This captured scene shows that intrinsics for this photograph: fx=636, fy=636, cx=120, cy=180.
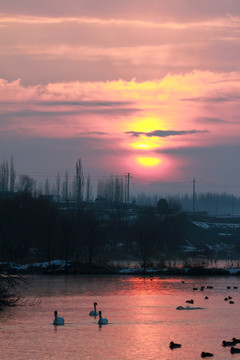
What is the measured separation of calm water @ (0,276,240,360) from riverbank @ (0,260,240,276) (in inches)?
531

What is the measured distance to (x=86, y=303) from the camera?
44.0 meters

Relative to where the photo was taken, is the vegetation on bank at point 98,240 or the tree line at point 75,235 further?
the tree line at point 75,235

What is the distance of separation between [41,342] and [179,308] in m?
13.7

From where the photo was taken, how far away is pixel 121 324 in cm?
3516

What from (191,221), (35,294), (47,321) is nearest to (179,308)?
(47,321)

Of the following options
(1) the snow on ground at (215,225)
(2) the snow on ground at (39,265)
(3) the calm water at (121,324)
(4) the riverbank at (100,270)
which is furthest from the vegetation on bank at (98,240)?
(3) the calm water at (121,324)

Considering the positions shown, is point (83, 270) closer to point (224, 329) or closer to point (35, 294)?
point (35, 294)

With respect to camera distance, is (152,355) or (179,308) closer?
(152,355)

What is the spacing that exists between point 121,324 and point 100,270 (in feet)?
118

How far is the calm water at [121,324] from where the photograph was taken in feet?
92.0

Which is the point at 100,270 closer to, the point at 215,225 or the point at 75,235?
the point at 75,235

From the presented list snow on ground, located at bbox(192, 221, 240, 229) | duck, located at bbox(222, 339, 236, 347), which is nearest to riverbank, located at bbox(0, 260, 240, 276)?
duck, located at bbox(222, 339, 236, 347)

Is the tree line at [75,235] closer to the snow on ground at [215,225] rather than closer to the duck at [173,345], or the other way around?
the snow on ground at [215,225]

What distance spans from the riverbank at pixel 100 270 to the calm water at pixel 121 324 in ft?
44.3
